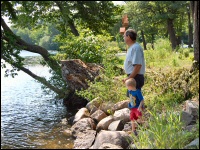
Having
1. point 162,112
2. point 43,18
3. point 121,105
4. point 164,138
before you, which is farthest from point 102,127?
point 43,18

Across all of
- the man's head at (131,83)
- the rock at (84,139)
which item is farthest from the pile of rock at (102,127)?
the man's head at (131,83)

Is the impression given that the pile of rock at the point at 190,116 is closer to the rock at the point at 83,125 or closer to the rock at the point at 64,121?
the rock at the point at 83,125

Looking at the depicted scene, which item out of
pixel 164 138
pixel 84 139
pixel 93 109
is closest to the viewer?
pixel 164 138

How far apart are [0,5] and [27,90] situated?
7777mm

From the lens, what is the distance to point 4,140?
6031mm

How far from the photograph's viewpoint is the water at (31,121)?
5.83 metres

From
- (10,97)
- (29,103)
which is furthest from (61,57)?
(10,97)

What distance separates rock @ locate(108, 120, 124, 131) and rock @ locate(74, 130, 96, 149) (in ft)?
1.32

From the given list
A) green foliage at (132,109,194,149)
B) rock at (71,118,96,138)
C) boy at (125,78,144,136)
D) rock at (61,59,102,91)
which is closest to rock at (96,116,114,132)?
rock at (71,118,96,138)

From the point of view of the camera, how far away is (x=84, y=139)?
5.61 metres

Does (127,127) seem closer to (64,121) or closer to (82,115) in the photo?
(82,115)

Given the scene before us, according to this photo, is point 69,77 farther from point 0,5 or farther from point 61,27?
point 61,27

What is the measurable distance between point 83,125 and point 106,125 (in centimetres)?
62

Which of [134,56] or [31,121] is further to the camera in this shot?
[31,121]
